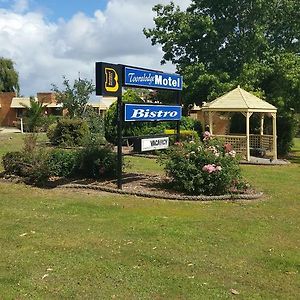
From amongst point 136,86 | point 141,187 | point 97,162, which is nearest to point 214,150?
point 141,187

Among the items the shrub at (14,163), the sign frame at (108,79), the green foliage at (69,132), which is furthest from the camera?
the green foliage at (69,132)

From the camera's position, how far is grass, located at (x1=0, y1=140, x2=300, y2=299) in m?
5.22

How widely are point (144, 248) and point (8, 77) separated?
63.0 metres

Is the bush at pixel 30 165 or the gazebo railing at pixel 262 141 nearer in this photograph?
the bush at pixel 30 165

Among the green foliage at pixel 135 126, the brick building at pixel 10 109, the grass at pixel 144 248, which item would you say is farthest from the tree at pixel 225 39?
the brick building at pixel 10 109

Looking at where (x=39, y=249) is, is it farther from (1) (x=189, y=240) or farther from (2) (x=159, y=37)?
(2) (x=159, y=37)

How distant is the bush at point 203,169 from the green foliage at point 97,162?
1.75 meters

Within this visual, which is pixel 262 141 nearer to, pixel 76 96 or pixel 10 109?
pixel 76 96

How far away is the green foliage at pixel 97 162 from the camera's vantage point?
41.6 ft

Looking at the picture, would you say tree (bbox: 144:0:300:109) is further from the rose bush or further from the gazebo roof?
the rose bush

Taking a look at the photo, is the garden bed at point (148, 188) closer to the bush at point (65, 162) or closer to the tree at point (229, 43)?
the bush at point (65, 162)

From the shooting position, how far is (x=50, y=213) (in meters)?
9.02

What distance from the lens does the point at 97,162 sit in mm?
12562

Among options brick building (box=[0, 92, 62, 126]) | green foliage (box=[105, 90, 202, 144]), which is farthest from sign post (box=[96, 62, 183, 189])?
brick building (box=[0, 92, 62, 126])
